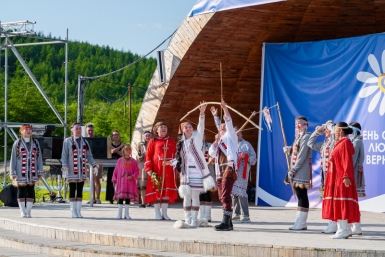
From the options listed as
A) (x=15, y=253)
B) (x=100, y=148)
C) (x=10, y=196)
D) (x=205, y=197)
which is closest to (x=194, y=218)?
(x=205, y=197)

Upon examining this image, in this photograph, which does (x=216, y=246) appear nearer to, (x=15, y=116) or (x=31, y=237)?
(x=31, y=237)

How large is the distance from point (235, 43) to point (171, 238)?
27.1ft

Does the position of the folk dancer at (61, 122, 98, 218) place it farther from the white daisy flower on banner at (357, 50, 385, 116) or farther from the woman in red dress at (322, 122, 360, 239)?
the white daisy flower on banner at (357, 50, 385, 116)


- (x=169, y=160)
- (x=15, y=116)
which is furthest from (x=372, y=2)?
(x=15, y=116)

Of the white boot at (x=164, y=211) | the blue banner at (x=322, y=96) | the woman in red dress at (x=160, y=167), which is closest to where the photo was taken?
the woman in red dress at (x=160, y=167)

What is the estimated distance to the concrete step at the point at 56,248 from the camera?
8.79 metres

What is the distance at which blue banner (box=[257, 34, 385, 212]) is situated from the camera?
14.9 metres

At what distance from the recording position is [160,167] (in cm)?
1210

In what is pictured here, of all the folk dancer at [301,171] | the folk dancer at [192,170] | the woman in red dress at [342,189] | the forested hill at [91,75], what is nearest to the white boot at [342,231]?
the woman in red dress at [342,189]

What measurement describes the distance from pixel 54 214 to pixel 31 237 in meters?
2.86

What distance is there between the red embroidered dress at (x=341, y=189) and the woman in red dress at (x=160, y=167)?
321cm

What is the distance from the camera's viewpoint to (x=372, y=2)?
15266mm

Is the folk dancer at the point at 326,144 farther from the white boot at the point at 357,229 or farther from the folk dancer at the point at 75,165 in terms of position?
the folk dancer at the point at 75,165

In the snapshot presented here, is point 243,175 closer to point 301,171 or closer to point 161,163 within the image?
point 161,163
